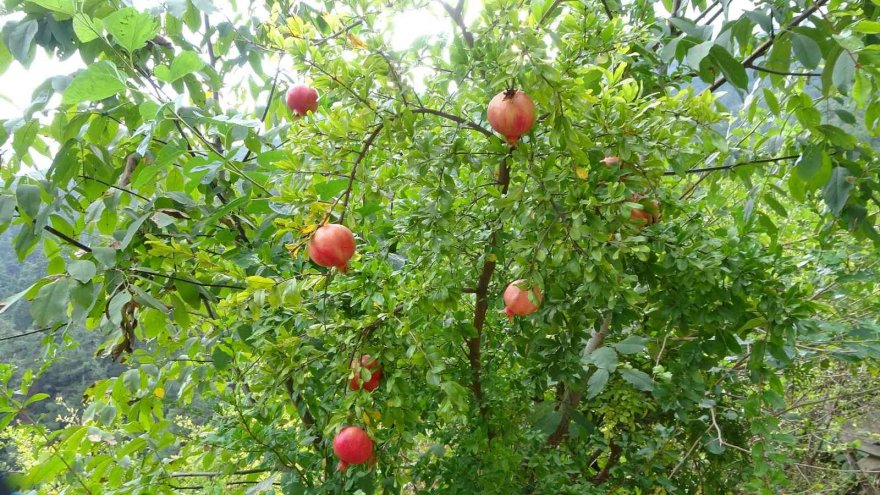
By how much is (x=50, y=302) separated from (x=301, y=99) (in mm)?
647

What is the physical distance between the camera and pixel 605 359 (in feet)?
3.42

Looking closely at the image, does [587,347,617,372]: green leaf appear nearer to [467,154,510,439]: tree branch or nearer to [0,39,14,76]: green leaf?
[467,154,510,439]: tree branch

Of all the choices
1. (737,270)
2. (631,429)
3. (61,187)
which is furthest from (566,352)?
(61,187)

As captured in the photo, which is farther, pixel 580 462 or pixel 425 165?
pixel 580 462

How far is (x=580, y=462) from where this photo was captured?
54.7 inches

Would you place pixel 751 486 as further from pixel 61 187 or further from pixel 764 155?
pixel 61 187

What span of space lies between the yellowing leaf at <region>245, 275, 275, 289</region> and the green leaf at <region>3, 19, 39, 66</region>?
58 cm

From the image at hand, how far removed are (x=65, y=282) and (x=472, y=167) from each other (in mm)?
594

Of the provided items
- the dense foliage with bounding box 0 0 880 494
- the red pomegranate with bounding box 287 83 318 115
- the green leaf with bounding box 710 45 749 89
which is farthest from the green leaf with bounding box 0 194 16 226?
the green leaf with bounding box 710 45 749 89

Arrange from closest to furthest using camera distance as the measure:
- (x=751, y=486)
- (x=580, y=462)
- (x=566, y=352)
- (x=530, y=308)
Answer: (x=530, y=308) → (x=566, y=352) → (x=751, y=486) → (x=580, y=462)

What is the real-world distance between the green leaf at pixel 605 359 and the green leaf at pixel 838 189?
0.44 metres

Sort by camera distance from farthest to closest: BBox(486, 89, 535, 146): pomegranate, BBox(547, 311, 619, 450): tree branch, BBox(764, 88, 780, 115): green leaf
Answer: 1. BBox(547, 311, 619, 450): tree branch
2. BBox(764, 88, 780, 115): green leaf
3. BBox(486, 89, 535, 146): pomegranate

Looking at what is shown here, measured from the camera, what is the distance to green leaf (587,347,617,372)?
1.03 m

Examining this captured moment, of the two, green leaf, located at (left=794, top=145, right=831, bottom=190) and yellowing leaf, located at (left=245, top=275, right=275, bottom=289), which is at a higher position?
yellowing leaf, located at (left=245, top=275, right=275, bottom=289)
